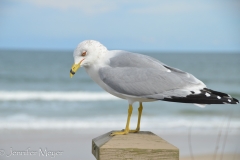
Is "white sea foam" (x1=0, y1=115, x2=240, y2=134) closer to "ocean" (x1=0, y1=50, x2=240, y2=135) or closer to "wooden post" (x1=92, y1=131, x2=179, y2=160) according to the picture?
"ocean" (x1=0, y1=50, x2=240, y2=135)

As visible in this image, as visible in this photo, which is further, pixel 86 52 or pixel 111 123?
pixel 111 123

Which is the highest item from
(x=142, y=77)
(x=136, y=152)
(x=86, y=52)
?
(x=86, y=52)

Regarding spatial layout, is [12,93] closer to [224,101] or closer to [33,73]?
[33,73]

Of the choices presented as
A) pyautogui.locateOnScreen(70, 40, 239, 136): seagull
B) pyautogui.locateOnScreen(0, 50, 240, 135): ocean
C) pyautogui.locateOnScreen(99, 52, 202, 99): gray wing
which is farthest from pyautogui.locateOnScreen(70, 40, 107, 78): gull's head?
pyautogui.locateOnScreen(0, 50, 240, 135): ocean

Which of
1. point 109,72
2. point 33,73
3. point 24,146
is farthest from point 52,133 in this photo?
point 33,73

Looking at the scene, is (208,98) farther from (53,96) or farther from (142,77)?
(53,96)

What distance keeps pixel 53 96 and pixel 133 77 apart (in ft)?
36.2

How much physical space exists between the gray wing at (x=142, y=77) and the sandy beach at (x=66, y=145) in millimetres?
3395

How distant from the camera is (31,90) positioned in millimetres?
14945

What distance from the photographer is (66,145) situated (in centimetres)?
704

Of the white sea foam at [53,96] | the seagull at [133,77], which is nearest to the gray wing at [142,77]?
the seagull at [133,77]

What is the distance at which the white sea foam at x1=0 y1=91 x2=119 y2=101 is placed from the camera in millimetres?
12805

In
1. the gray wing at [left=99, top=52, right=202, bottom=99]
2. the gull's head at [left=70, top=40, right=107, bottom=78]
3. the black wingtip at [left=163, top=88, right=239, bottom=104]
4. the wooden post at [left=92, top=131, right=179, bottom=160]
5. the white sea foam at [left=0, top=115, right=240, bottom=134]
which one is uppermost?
the gull's head at [left=70, top=40, right=107, bottom=78]

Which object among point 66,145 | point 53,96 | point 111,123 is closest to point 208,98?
point 66,145
